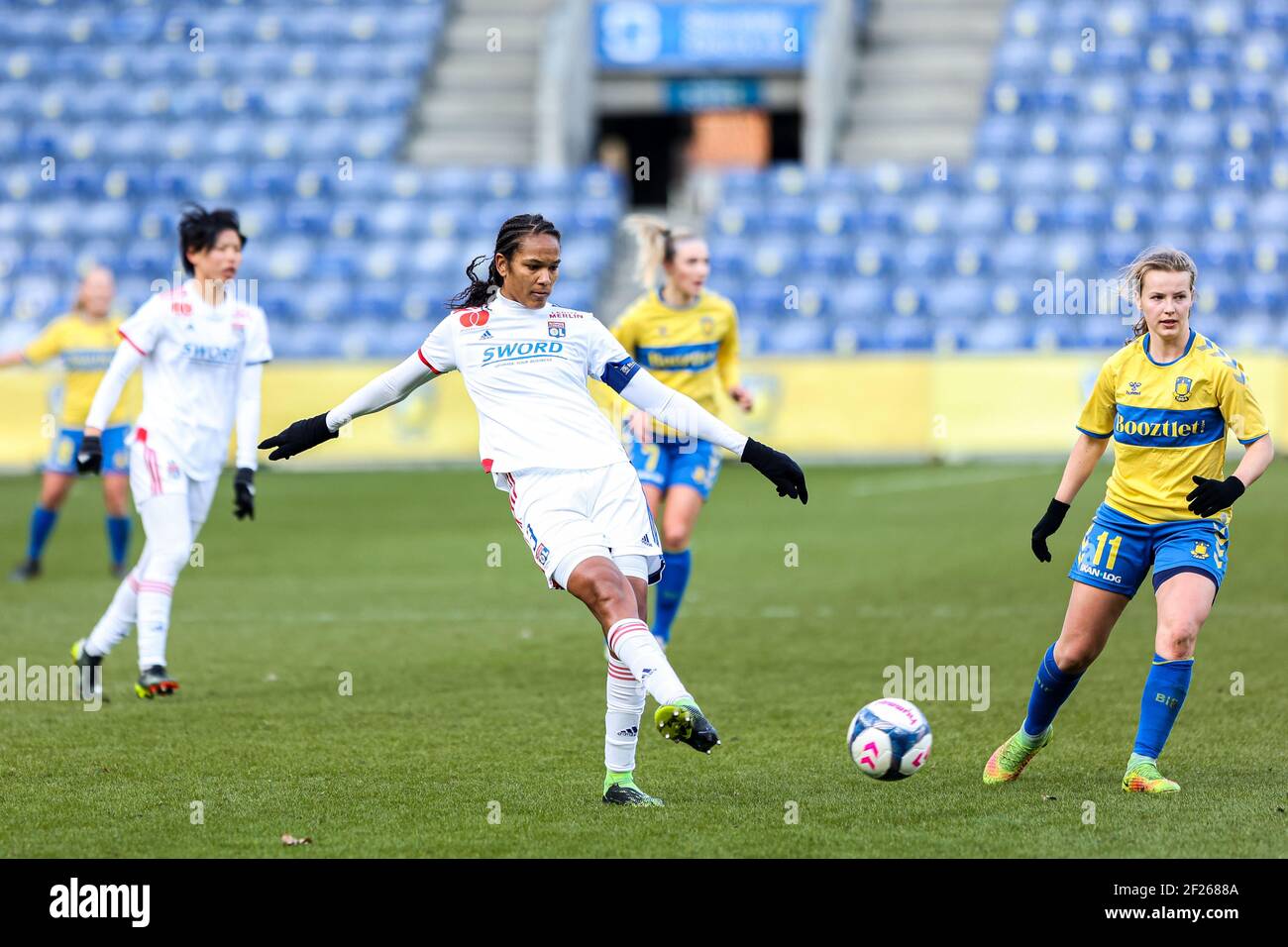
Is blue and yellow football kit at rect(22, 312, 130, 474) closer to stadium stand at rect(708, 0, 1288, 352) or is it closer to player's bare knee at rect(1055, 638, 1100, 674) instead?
player's bare knee at rect(1055, 638, 1100, 674)

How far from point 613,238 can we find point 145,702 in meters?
18.5

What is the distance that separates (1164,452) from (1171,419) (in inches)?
4.7

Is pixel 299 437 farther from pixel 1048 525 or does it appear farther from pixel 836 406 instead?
pixel 836 406

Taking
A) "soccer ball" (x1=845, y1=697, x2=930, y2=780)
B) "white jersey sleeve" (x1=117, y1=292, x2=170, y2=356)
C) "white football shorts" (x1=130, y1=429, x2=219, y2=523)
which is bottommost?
"soccer ball" (x1=845, y1=697, x2=930, y2=780)

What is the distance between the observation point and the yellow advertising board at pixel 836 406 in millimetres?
21859

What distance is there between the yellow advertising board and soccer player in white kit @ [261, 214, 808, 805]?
15.5m

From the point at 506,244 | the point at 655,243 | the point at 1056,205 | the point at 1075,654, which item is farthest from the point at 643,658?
the point at 1056,205

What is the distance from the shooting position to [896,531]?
15.5 meters

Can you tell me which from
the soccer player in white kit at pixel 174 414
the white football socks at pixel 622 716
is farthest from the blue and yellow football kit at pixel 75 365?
the white football socks at pixel 622 716

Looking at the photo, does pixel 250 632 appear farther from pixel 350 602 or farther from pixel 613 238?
pixel 613 238

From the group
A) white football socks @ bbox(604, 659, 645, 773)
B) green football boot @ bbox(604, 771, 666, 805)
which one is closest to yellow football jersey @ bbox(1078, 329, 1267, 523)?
white football socks @ bbox(604, 659, 645, 773)

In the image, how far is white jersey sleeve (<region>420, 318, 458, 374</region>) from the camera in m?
6.30

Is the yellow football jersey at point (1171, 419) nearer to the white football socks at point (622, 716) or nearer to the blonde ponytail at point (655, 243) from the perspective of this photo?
the white football socks at point (622, 716)
